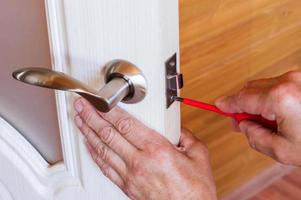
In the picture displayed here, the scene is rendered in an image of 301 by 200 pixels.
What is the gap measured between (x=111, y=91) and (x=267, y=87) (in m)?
0.22

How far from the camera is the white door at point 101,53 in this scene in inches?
21.5

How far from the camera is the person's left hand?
614mm

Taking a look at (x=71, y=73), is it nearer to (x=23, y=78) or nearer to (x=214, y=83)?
(x=23, y=78)

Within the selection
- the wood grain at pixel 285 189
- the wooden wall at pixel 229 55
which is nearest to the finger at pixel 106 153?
the wooden wall at pixel 229 55

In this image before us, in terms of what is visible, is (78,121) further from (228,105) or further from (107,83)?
(228,105)

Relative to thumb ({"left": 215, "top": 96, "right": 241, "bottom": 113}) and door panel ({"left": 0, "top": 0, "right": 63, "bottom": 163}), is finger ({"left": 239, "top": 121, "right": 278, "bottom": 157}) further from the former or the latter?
door panel ({"left": 0, "top": 0, "right": 63, "bottom": 163})

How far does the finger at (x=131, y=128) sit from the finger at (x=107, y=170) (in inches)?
2.1

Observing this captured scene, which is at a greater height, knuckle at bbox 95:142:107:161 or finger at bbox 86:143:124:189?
knuckle at bbox 95:142:107:161

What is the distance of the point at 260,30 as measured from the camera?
1510 millimetres

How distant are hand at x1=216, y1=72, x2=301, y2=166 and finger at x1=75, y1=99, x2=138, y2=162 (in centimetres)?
14

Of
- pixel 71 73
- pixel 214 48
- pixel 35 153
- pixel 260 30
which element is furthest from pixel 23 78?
pixel 260 30

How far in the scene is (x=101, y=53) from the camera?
580 mm

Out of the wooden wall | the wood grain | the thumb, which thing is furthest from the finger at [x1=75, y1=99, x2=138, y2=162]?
the wood grain

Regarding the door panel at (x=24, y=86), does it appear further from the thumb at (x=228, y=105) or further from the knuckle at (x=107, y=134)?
the thumb at (x=228, y=105)
